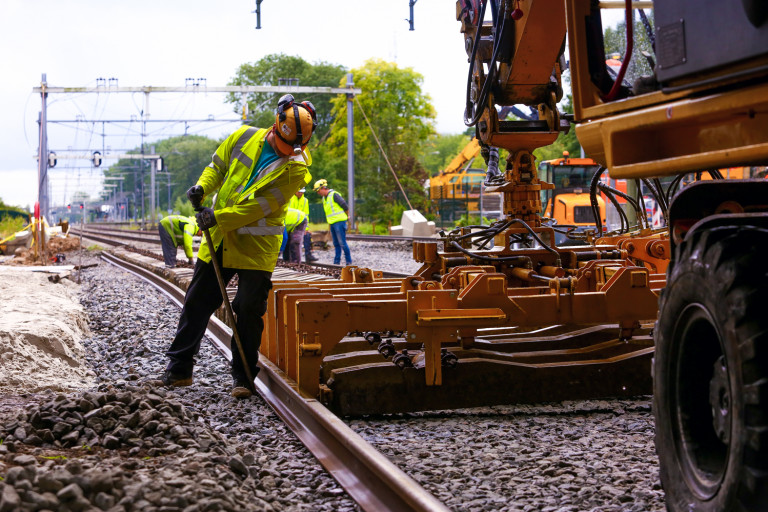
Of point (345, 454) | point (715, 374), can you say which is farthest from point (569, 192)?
point (715, 374)

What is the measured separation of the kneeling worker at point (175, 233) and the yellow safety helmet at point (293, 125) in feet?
34.1

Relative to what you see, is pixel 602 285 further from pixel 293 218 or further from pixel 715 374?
pixel 293 218

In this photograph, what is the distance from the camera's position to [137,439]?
13.5ft

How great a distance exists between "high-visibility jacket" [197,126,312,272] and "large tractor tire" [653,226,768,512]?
3368 millimetres

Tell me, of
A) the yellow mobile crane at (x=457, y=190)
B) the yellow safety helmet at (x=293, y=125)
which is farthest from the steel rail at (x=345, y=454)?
the yellow mobile crane at (x=457, y=190)

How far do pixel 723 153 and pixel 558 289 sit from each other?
2772 millimetres

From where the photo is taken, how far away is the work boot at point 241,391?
224 inches

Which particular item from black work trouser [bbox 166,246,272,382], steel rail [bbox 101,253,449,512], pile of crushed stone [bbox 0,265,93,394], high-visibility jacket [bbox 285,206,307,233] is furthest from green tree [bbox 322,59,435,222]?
steel rail [bbox 101,253,449,512]

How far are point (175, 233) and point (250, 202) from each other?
11422 millimetres

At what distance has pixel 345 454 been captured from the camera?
13.0ft

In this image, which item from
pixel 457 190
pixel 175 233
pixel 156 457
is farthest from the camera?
pixel 457 190

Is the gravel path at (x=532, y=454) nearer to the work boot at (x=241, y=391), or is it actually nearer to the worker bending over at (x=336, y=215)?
the work boot at (x=241, y=391)

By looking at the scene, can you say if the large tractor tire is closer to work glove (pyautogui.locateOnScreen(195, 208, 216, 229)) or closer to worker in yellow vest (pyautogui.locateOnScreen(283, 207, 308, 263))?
work glove (pyautogui.locateOnScreen(195, 208, 216, 229))

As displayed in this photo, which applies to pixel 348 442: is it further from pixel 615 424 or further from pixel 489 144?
pixel 489 144
